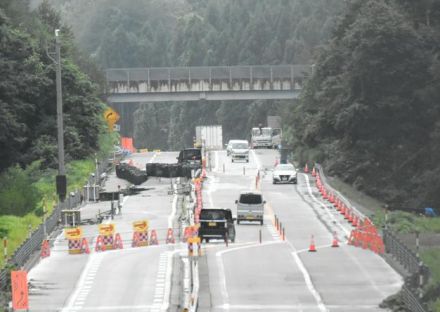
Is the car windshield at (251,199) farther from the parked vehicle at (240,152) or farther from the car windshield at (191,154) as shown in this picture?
the parked vehicle at (240,152)

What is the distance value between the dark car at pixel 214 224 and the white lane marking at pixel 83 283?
18.2 feet

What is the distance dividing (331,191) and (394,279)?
37728mm

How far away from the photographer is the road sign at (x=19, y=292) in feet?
120

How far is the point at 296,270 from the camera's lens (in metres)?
49.6

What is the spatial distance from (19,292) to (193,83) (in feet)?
365

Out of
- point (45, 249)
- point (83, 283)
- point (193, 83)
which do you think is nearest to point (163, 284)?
point (83, 283)

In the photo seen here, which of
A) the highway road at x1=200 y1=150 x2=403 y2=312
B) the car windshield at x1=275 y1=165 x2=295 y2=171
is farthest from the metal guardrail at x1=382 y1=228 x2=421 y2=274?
the car windshield at x1=275 y1=165 x2=295 y2=171

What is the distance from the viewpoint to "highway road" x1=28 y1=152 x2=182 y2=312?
1640 inches

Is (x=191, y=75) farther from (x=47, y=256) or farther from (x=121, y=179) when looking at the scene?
(x=47, y=256)

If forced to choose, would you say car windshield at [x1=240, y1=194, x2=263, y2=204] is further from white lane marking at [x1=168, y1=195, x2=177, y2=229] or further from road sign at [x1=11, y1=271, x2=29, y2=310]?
road sign at [x1=11, y1=271, x2=29, y2=310]

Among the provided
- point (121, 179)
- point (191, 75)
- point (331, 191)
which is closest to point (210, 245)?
point (331, 191)

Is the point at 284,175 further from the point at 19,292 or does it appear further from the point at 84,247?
the point at 19,292

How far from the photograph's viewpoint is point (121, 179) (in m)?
96.7

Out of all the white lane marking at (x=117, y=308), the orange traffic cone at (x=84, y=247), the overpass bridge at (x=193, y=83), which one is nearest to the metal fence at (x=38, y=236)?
the orange traffic cone at (x=84, y=247)
